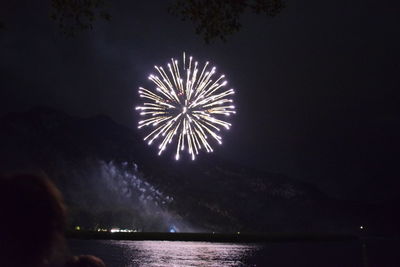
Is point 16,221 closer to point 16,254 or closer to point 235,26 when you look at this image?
point 16,254

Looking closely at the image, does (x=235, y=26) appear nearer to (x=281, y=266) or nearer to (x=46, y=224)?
(x=46, y=224)

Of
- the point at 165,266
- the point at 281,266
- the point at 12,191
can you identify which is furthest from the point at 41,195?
the point at 281,266

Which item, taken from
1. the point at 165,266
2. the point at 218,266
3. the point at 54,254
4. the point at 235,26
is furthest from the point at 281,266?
the point at 54,254

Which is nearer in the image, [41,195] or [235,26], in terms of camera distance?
[41,195]

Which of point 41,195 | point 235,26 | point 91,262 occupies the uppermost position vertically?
point 235,26

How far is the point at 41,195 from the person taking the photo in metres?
3.50

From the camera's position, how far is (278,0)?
545 inches

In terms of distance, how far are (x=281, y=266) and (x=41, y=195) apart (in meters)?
146

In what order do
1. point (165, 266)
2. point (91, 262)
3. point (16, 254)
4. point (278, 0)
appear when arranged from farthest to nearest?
point (165, 266)
point (278, 0)
point (91, 262)
point (16, 254)

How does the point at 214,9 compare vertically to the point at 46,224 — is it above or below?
above

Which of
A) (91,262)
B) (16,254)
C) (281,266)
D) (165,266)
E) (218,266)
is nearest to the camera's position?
(16,254)

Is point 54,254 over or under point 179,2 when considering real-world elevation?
under

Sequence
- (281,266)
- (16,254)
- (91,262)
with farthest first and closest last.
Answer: (281,266) → (91,262) → (16,254)

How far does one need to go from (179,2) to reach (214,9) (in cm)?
108
